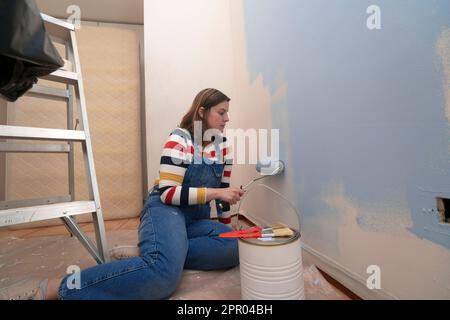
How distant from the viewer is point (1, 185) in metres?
1.64

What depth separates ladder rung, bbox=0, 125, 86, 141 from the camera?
0.65m

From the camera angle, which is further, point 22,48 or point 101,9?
point 101,9

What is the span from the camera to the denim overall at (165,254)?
0.60 m

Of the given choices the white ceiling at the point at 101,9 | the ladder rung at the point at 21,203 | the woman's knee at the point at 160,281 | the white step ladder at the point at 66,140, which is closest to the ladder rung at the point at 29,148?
the white step ladder at the point at 66,140

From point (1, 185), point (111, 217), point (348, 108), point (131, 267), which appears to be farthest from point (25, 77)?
point (1, 185)

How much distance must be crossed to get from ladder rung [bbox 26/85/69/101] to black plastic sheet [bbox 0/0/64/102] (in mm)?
457

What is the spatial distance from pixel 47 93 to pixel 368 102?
115cm

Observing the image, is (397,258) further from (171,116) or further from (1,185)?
(1,185)

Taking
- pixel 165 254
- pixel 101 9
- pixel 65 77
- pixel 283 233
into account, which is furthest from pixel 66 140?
pixel 101 9

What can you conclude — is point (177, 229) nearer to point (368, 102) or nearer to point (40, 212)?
point (40, 212)

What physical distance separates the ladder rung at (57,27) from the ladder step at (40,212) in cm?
61

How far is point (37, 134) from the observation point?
0.70 metres

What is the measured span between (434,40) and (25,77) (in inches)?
32.6
